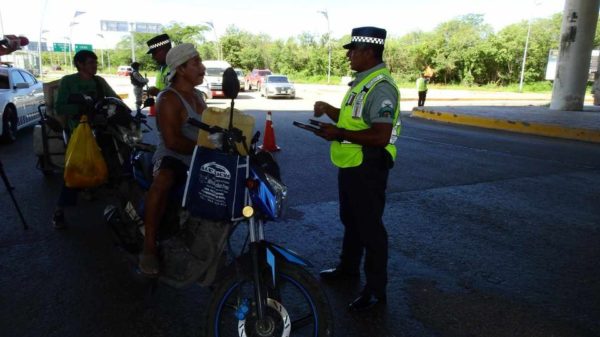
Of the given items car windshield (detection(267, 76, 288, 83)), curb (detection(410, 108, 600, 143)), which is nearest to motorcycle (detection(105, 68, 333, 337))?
curb (detection(410, 108, 600, 143))

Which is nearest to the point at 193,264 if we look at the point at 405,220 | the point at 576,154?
the point at 405,220

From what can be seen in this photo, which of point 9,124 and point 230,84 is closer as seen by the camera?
point 230,84

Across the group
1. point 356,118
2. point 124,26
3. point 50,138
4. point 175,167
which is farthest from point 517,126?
point 124,26

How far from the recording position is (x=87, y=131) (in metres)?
4.34

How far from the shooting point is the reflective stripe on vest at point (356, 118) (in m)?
3.14

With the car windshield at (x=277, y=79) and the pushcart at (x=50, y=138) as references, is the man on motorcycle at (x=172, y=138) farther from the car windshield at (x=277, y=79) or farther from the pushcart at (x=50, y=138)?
the car windshield at (x=277, y=79)

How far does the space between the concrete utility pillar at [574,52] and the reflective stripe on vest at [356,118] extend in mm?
18156

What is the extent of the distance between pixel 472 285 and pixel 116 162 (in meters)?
3.48

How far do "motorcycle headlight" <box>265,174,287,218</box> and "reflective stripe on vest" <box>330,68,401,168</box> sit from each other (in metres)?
0.85

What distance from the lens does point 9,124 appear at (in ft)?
32.2

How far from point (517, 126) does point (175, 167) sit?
527 inches

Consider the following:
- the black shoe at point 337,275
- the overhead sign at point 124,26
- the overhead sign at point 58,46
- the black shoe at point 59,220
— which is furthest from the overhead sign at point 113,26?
the black shoe at point 337,275

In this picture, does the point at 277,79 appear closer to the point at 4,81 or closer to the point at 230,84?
the point at 4,81

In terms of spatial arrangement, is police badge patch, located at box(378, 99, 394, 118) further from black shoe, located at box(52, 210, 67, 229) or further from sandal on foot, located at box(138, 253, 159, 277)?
black shoe, located at box(52, 210, 67, 229)
